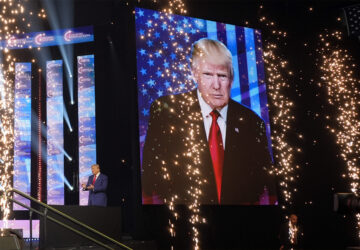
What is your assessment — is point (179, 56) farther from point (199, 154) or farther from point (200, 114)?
point (199, 154)

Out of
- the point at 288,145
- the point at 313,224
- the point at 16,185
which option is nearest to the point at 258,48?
the point at 288,145

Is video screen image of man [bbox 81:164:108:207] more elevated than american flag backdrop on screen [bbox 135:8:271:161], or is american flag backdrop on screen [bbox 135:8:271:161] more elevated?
american flag backdrop on screen [bbox 135:8:271:161]

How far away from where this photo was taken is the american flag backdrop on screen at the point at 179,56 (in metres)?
7.29

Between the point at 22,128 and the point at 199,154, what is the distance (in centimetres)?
430

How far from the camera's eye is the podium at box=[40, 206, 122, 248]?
4.91 m

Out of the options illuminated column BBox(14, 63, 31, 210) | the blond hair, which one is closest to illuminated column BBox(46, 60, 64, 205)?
illuminated column BBox(14, 63, 31, 210)

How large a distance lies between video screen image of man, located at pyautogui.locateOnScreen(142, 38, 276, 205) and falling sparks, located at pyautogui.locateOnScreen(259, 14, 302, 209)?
70 cm

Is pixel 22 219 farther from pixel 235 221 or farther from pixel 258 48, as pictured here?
pixel 258 48

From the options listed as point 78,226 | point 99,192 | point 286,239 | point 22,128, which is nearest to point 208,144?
point 99,192

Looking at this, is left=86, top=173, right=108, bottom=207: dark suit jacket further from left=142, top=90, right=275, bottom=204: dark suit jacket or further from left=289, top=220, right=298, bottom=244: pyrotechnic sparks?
left=289, top=220, right=298, bottom=244: pyrotechnic sparks

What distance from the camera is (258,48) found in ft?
28.3

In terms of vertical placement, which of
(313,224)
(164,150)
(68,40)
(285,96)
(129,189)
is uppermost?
(68,40)

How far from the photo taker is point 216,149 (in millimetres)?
7625

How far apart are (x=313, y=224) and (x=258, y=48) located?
350cm
